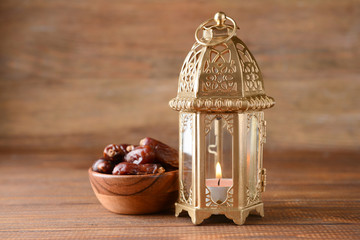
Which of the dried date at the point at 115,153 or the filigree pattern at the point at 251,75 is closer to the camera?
the filigree pattern at the point at 251,75

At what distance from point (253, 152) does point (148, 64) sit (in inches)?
52.6

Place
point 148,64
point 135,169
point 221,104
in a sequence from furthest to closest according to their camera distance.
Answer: point 148,64, point 135,169, point 221,104

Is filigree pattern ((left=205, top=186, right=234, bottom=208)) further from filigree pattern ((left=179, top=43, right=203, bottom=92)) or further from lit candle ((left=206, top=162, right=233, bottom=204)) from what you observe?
filigree pattern ((left=179, top=43, right=203, bottom=92))

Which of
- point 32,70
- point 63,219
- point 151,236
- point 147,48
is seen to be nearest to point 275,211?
point 151,236

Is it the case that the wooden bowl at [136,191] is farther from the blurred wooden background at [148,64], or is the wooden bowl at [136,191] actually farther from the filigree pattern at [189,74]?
the blurred wooden background at [148,64]

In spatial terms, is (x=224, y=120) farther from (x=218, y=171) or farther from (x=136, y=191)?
(x=136, y=191)

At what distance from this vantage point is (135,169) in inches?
49.3

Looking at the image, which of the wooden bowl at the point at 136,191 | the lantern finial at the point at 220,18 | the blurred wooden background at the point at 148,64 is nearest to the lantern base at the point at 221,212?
the wooden bowl at the point at 136,191

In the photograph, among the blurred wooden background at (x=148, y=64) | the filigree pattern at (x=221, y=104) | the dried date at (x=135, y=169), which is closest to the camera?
the filigree pattern at (x=221, y=104)

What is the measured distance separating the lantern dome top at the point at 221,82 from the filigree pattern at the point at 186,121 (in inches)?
1.3

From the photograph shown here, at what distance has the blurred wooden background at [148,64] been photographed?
2445 millimetres

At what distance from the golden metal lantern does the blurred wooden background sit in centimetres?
121

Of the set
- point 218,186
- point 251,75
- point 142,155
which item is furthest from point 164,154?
point 251,75

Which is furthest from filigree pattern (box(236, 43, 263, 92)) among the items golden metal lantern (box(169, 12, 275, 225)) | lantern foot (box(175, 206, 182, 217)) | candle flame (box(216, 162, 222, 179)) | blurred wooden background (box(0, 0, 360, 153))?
blurred wooden background (box(0, 0, 360, 153))
